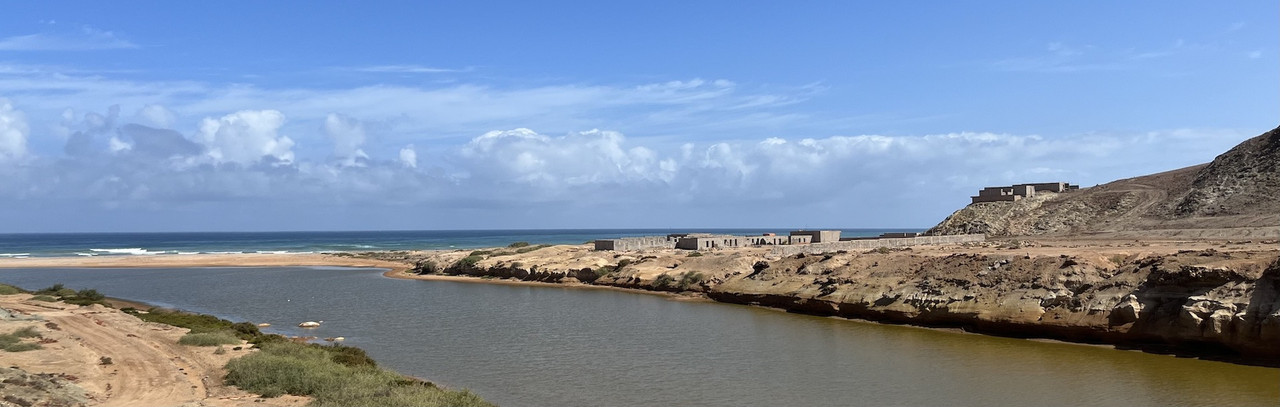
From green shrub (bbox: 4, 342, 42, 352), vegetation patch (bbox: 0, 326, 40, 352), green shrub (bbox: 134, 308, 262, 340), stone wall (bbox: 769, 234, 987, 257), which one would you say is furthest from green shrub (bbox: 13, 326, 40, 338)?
stone wall (bbox: 769, 234, 987, 257)

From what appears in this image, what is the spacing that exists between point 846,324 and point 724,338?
292 inches

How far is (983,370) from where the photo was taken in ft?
75.9

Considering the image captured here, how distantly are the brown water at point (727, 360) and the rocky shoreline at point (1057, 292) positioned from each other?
3.31 feet

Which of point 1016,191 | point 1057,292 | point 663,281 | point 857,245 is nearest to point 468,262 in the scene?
point 663,281

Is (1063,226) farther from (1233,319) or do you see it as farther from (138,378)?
(138,378)

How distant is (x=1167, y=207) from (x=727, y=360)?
6081cm

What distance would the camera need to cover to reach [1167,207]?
6706 centimetres

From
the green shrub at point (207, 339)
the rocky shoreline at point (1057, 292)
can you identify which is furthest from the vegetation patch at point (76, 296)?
the rocky shoreline at point (1057, 292)

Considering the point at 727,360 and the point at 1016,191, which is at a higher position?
the point at 1016,191

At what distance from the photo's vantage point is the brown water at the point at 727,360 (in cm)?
1973

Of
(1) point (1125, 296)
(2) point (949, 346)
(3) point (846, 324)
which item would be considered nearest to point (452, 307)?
(3) point (846, 324)

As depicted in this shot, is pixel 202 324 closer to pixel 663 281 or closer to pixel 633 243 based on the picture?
pixel 663 281

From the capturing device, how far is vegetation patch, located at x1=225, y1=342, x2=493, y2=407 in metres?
16.4

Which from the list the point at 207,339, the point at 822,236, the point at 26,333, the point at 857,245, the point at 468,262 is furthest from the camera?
the point at 468,262
